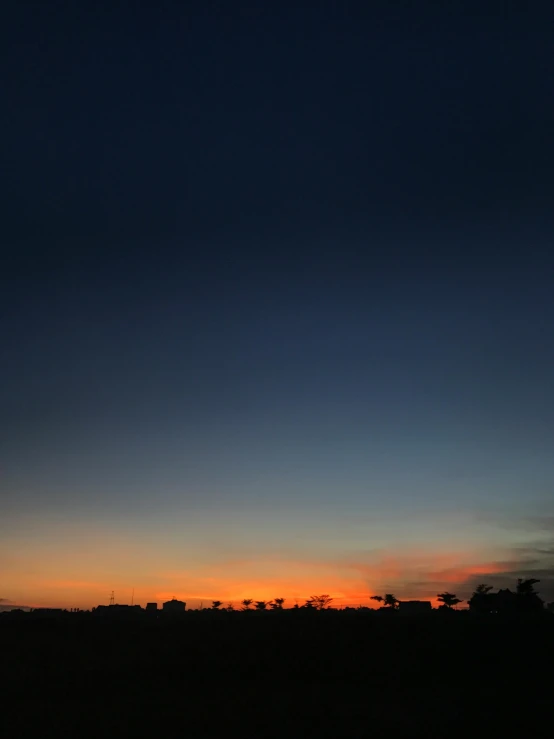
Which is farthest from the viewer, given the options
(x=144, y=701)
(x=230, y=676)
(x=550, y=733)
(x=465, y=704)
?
(x=230, y=676)

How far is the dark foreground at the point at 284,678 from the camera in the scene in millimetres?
34281

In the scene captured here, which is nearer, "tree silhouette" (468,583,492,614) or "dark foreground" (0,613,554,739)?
"dark foreground" (0,613,554,739)

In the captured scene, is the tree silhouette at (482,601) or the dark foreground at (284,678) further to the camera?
the tree silhouette at (482,601)

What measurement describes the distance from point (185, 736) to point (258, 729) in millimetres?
3475

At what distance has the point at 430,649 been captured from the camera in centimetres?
4822

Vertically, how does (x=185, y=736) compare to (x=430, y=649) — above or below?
below

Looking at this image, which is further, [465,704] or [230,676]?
[230,676]

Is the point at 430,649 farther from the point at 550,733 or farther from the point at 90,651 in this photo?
the point at 90,651

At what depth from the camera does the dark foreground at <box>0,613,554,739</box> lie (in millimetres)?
34281

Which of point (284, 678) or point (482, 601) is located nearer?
point (284, 678)

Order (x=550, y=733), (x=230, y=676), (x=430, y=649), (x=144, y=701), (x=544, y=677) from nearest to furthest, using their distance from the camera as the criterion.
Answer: (x=550, y=733)
(x=144, y=701)
(x=544, y=677)
(x=230, y=676)
(x=430, y=649)

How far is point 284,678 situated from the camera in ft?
145

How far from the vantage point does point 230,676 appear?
44938mm

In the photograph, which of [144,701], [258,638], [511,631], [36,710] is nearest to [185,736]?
[144,701]
